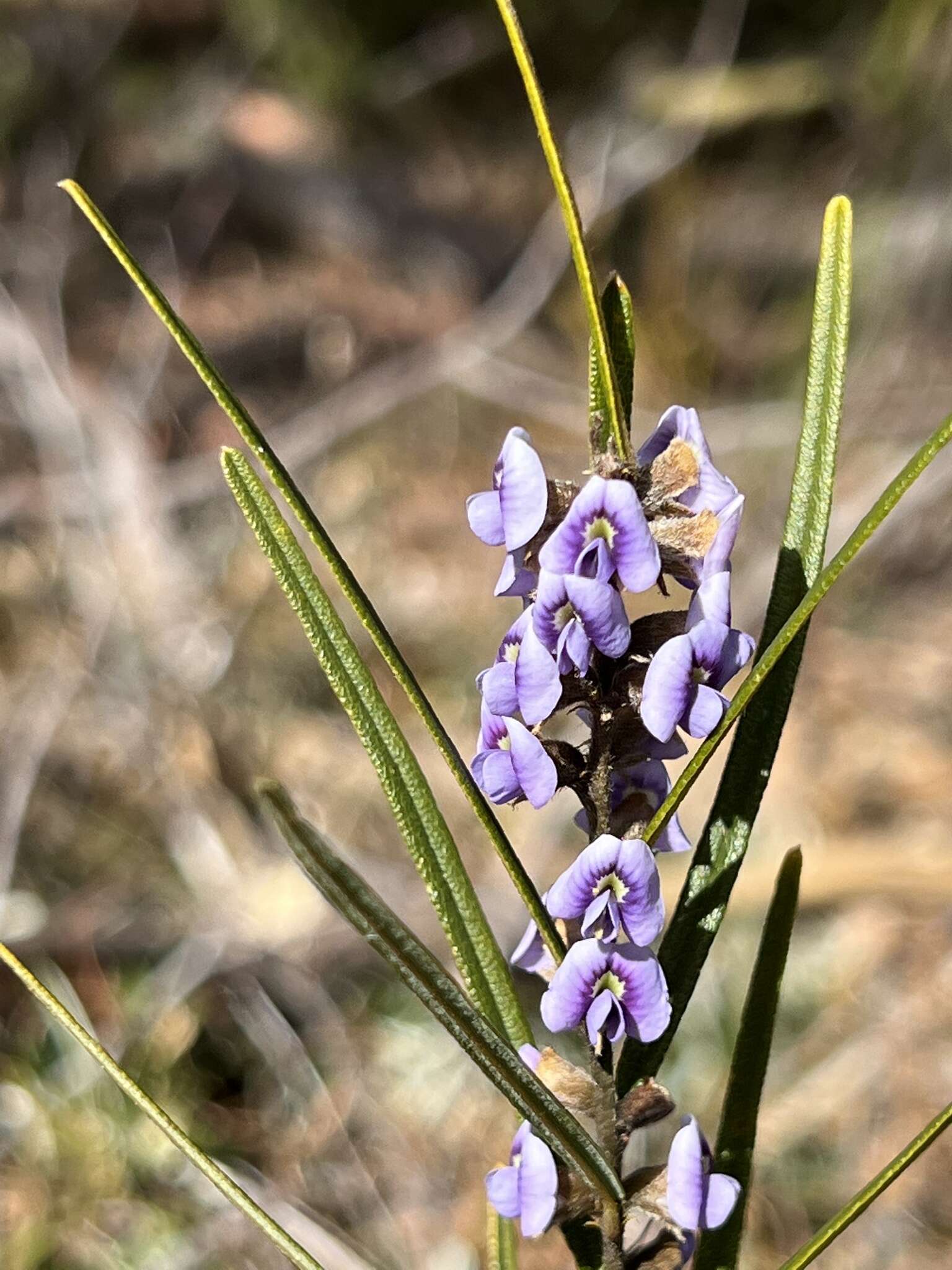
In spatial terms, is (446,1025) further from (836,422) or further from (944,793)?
(944,793)

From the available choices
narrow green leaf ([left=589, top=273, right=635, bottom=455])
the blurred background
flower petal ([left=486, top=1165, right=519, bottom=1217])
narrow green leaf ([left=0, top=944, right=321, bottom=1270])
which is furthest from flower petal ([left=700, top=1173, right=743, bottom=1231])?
the blurred background

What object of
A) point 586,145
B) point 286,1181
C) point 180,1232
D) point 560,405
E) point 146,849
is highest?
point 586,145

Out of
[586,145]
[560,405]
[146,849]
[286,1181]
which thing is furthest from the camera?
[586,145]

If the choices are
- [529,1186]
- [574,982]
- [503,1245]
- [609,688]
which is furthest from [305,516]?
[503,1245]

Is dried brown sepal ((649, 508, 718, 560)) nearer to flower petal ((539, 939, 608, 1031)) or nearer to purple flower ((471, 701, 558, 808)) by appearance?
purple flower ((471, 701, 558, 808))

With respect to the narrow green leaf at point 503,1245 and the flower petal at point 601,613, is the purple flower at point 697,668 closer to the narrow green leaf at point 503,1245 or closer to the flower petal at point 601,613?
the flower petal at point 601,613

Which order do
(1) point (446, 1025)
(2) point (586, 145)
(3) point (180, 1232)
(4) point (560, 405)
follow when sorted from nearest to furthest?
1. (1) point (446, 1025)
2. (3) point (180, 1232)
3. (4) point (560, 405)
4. (2) point (586, 145)

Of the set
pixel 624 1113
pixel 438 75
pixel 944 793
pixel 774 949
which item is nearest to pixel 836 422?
pixel 774 949
